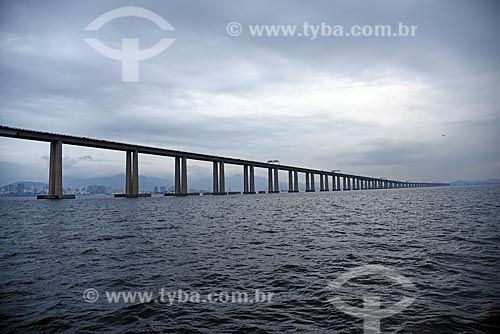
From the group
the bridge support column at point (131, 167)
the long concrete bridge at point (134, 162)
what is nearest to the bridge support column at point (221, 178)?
the long concrete bridge at point (134, 162)

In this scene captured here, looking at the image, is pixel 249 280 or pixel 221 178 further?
pixel 221 178

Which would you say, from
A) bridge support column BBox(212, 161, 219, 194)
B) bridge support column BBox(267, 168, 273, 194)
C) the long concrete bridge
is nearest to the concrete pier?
the long concrete bridge

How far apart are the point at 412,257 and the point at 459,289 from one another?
418cm

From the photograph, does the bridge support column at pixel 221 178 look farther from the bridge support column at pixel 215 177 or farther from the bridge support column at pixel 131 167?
the bridge support column at pixel 131 167

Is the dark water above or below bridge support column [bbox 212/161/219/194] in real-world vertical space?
below

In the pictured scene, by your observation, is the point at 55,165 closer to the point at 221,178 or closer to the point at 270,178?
the point at 221,178

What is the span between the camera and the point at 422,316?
696 centimetres

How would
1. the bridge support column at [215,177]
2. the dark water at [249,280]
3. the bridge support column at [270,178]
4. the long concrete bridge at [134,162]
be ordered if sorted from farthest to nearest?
the bridge support column at [270,178], the bridge support column at [215,177], the long concrete bridge at [134,162], the dark water at [249,280]

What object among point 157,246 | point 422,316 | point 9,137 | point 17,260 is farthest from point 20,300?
point 9,137

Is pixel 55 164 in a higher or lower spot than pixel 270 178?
higher

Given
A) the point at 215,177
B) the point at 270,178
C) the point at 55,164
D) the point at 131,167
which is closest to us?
the point at 55,164

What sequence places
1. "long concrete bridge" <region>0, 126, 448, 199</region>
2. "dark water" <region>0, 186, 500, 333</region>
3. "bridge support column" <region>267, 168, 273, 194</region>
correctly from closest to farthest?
"dark water" <region>0, 186, 500, 333</region> → "long concrete bridge" <region>0, 126, 448, 199</region> → "bridge support column" <region>267, 168, 273, 194</region>

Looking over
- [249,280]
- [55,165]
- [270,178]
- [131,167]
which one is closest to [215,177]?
[270,178]

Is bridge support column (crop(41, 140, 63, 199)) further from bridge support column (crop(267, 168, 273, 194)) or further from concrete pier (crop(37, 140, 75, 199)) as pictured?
bridge support column (crop(267, 168, 273, 194))
